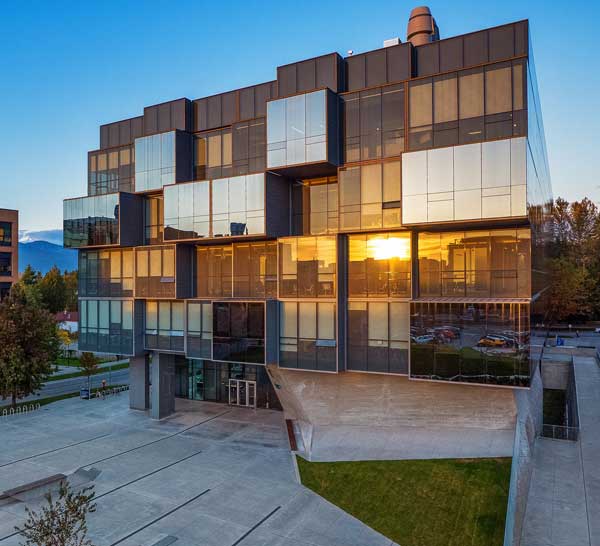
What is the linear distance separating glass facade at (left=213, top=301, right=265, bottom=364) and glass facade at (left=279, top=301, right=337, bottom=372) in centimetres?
112

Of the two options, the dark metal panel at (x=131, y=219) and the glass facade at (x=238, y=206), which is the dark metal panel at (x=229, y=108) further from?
the dark metal panel at (x=131, y=219)

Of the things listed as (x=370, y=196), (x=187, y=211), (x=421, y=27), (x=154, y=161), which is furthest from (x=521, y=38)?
(x=154, y=161)

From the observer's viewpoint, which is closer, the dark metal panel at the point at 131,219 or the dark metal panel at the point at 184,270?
the dark metal panel at the point at 184,270

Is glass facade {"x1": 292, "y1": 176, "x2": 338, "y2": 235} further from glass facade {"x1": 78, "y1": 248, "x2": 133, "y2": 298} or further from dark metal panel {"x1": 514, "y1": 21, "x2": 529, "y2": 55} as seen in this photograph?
glass facade {"x1": 78, "y1": 248, "x2": 133, "y2": 298}

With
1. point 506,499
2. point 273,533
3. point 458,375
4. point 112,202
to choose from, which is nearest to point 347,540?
point 273,533

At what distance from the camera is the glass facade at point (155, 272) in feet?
92.6

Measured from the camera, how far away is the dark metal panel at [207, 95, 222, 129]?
2866 cm

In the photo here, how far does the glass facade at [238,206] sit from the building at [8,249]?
150 feet

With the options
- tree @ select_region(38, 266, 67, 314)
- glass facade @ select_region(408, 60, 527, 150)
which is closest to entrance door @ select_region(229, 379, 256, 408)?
glass facade @ select_region(408, 60, 527, 150)

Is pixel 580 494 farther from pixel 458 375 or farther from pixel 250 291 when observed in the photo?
pixel 250 291

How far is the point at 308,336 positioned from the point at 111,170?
19.3 meters

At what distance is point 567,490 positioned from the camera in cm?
1920

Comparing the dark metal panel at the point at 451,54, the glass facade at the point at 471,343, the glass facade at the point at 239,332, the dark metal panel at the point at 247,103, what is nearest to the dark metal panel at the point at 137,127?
the dark metal panel at the point at 247,103

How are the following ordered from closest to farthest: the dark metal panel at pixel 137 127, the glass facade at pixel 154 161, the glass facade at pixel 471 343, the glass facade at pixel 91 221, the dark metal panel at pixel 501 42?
the glass facade at pixel 471 343, the dark metal panel at pixel 501 42, the glass facade at pixel 154 161, the glass facade at pixel 91 221, the dark metal panel at pixel 137 127
